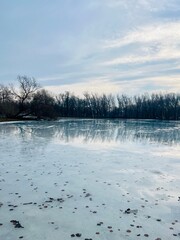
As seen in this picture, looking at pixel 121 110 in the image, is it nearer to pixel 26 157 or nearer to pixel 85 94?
pixel 85 94

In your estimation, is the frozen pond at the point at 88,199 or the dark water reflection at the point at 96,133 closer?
the frozen pond at the point at 88,199

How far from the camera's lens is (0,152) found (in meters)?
13.2

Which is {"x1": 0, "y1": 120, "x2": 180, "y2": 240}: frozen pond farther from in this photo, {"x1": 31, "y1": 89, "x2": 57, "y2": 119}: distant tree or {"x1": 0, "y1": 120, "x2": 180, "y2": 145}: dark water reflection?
{"x1": 31, "y1": 89, "x2": 57, "y2": 119}: distant tree

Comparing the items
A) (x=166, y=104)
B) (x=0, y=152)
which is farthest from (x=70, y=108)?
(x=0, y=152)

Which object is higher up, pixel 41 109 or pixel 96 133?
pixel 41 109

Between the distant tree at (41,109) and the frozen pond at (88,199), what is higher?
the distant tree at (41,109)

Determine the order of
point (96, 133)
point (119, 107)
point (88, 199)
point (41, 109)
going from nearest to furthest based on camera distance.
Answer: point (88, 199) → point (96, 133) → point (41, 109) → point (119, 107)

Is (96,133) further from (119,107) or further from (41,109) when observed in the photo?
(119,107)

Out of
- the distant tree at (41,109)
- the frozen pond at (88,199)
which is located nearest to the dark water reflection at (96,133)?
→ the frozen pond at (88,199)

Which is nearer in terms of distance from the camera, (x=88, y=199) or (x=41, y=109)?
(x=88, y=199)

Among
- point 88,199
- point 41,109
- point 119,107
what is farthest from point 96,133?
point 119,107

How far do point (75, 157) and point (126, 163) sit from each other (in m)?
→ 2.40

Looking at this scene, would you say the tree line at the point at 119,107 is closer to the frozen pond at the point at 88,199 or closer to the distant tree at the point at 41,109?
the distant tree at the point at 41,109

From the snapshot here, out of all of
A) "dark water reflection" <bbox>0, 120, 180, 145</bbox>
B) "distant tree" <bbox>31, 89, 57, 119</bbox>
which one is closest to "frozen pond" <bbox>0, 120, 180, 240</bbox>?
"dark water reflection" <bbox>0, 120, 180, 145</bbox>
